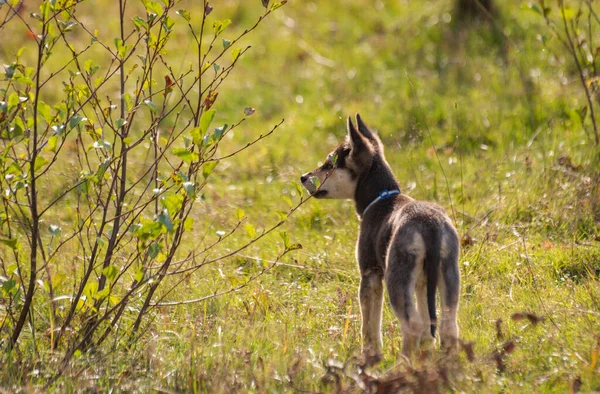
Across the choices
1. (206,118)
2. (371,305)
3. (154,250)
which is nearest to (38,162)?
(154,250)

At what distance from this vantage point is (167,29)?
4543 millimetres

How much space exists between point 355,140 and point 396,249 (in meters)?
1.31

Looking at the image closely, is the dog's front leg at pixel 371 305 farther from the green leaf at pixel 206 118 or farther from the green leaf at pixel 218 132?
the green leaf at pixel 206 118

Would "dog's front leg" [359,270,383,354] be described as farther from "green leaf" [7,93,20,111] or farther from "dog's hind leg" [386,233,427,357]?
"green leaf" [7,93,20,111]

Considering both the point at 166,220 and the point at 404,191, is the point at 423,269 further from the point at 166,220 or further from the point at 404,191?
the point at 404,191

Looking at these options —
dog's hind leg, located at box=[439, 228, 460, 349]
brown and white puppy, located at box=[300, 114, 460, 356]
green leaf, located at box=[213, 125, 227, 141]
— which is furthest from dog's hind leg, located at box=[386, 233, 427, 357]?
green leaf, located at box=[213, 125, 227, 141]

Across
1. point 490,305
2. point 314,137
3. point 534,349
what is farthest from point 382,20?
point 534,349

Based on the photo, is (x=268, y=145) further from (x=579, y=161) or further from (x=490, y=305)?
(x=490, y=305)

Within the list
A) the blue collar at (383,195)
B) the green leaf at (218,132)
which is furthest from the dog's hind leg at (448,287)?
the green leaf at (218,132)

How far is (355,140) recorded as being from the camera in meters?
5.77

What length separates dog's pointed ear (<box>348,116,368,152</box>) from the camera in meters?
5.73

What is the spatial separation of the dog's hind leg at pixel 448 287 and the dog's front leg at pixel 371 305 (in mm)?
533

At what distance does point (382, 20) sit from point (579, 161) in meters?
5.95

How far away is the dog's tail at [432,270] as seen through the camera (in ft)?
14.4
